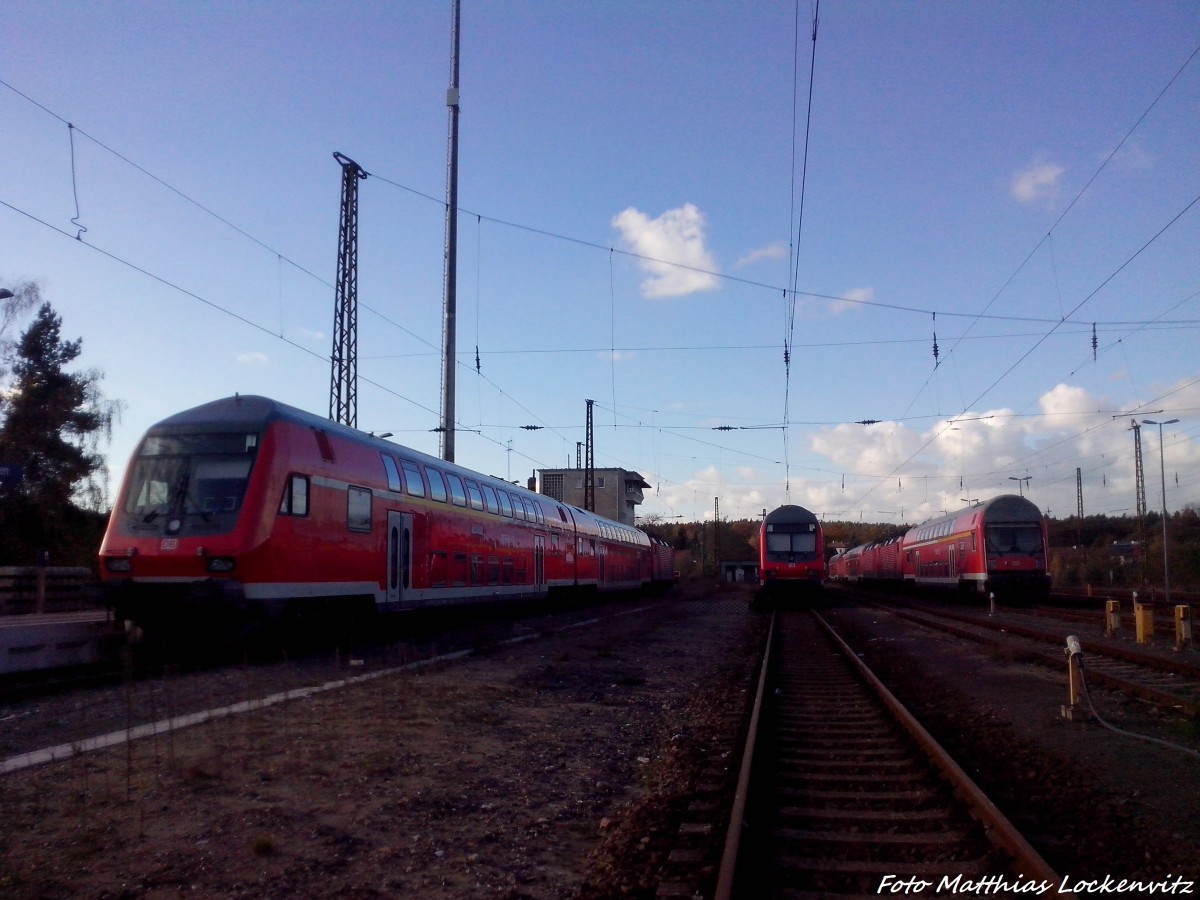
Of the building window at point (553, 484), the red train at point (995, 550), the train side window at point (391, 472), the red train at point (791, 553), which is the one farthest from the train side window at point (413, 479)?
the building window at point (553, 484)

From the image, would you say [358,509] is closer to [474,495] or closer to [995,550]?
[474,495]

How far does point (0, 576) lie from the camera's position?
2242cm

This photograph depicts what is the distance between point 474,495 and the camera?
854 inches

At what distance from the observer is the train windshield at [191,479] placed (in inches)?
493

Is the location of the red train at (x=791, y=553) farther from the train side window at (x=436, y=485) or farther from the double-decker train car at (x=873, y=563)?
the double-decker train car at (x=873, y=563)

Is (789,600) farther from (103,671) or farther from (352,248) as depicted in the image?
(103,671)

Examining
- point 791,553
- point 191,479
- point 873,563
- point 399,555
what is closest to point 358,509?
point 399,555

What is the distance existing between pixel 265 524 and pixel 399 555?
4.52 meters

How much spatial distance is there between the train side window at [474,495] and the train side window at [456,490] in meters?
0.34

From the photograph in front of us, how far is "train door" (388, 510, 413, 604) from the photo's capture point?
16.5 metres

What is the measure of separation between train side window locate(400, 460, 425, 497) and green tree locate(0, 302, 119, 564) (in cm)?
2155

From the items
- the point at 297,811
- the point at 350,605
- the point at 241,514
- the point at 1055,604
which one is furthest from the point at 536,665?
the point at 1055,604

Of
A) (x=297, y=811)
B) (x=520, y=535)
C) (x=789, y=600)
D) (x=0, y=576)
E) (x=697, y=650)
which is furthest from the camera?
(x=789, y=600)

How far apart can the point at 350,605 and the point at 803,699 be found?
7.36 m
